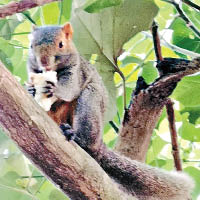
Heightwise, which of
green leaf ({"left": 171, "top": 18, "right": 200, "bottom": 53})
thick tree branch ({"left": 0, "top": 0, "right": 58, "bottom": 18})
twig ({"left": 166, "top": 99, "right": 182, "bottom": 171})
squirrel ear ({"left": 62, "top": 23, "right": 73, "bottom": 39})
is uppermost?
thick tree branch ({"left": 0, "top": 0, "right": 58, "bottom": 18})

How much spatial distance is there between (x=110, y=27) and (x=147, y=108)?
0.26 meters

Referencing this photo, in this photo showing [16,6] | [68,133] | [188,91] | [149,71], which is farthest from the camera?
[149,71]

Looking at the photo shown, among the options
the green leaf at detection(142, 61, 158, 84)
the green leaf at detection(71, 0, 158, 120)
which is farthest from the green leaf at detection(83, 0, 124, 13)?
the green leaf at detection(142, 61, 158, 84)

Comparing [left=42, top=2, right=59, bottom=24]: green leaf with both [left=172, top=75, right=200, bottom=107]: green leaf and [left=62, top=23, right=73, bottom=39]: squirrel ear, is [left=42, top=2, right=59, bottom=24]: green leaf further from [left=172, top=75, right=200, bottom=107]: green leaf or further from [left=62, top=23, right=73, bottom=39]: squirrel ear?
[left=172, top=75, right=200, bottom=107]: green leaf

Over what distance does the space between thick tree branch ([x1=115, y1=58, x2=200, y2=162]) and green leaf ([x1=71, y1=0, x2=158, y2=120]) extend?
13 centimetres

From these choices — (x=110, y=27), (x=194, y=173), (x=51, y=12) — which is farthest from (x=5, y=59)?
(x=194, y=173)

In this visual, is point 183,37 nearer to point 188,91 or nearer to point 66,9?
point 188,91

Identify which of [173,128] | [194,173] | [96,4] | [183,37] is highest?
[96,4]

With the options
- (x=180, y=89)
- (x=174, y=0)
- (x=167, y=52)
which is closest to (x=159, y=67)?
(x=180, y=89)

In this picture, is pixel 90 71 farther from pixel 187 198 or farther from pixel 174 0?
pixel 187 198

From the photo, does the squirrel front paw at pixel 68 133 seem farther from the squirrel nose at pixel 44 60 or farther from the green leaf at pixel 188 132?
the green leaf at pixel 188 132

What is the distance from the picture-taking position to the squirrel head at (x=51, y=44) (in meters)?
1.32

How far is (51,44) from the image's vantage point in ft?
4.46

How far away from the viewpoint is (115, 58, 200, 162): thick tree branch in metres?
1.25
